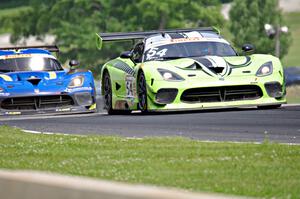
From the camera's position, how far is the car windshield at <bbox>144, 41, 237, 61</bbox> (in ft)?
58.2

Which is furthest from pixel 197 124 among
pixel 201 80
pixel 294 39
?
pixel 294 39

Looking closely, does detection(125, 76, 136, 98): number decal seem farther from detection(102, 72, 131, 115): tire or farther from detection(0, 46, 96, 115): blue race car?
detection(0, 46, 96, 115): blue race car

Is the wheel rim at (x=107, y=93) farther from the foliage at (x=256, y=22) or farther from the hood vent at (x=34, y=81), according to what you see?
the foliage at (x=256, y=22)

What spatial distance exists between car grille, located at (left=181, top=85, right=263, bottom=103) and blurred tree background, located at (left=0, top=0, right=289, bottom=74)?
2381 inches

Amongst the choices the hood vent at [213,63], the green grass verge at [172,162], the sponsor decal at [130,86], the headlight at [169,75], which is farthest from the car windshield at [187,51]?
the green grass verge at [172,162]

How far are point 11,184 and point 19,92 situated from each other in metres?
13.3

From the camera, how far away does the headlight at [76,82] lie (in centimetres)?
1888

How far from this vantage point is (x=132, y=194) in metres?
4.84

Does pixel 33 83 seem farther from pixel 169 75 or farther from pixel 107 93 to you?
pixel 169 75

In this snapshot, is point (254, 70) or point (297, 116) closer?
point (297, 116)

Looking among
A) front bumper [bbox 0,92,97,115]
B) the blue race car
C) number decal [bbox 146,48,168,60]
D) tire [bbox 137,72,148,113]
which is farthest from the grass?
tire [bbox 137,72,148,113]

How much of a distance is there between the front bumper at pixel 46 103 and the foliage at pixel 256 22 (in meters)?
59.1

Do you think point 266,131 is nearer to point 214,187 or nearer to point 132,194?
point 214,187

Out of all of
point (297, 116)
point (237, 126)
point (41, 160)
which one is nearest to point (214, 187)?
point (41, 160)
